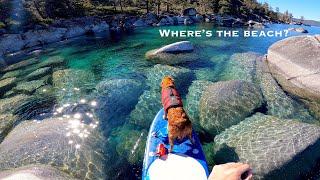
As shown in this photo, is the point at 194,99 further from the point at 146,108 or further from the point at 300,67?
the point at 300,67

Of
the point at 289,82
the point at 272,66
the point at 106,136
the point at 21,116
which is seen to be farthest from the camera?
the point at 272,66

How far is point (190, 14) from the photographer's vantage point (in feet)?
268

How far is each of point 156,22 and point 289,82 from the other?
159 feet

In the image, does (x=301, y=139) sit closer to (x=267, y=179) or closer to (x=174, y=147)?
(x=267, y=179)

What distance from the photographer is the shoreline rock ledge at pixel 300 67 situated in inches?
805

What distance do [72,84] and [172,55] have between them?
35.5ft

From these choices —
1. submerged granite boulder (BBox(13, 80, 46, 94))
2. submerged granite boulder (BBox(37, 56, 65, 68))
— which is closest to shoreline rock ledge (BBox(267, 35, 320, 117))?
submerged granite boulder (BBox(13, 80, 46, 94))

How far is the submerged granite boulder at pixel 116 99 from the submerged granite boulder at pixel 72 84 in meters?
1.33

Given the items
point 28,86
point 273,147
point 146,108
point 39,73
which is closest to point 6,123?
point 28,86

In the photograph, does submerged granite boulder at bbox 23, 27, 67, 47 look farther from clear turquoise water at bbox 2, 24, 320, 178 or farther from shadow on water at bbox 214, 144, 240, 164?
shadow on water at bbox 214, 144, 240, 164

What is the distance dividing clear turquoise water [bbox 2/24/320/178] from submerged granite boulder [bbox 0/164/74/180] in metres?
→ 2.35

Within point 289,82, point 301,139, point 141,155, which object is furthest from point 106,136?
point 289,82

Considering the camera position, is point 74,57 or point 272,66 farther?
point 74,57

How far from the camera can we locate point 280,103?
18438mm
